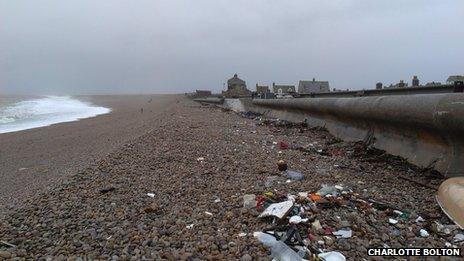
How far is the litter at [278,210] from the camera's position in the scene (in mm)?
4016

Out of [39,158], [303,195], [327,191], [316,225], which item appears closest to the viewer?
[316,225]

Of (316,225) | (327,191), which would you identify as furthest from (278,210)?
(327,191)

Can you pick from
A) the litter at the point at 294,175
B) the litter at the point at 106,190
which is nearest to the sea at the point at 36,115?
the litter at the point at 106,190

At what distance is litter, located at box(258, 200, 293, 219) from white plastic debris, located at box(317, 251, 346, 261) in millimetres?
698

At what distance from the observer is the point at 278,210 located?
162 inches

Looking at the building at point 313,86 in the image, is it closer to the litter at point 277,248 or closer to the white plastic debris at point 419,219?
the white plastic debris at point 419,219

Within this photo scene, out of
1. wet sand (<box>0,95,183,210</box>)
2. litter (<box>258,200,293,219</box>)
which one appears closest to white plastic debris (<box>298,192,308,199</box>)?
litter (<box>258,200,293,219</box>)

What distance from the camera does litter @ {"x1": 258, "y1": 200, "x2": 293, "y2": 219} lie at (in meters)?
4.02

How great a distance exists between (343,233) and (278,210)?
70cm

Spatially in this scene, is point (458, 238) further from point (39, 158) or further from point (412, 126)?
point (39, 158)

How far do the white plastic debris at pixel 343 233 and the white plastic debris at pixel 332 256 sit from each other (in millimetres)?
354

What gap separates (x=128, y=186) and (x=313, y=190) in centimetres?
258

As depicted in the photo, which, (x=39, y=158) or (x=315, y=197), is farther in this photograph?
(x=39, y=158)

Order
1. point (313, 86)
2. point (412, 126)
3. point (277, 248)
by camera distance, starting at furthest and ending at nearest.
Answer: point (313, 86) → point (412, 126) → point (277, 248)
